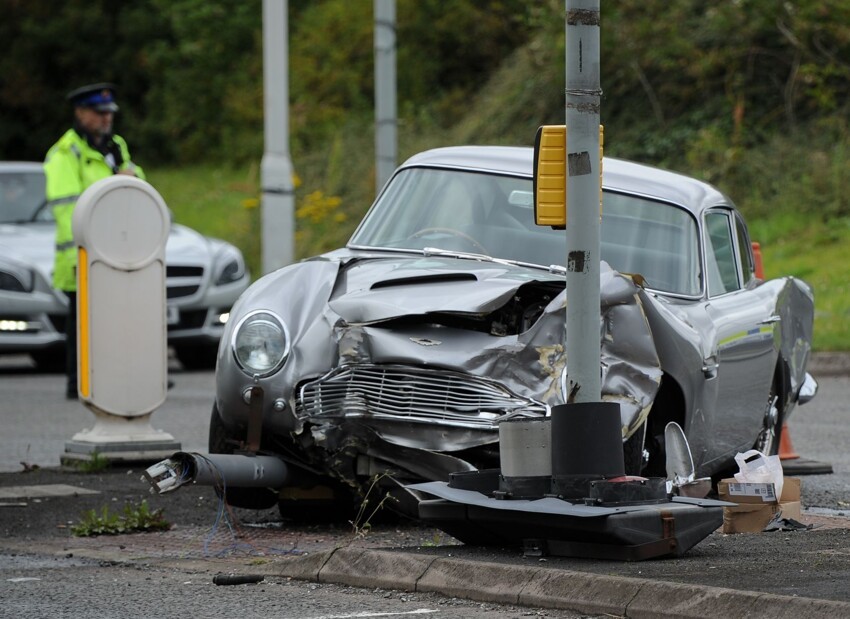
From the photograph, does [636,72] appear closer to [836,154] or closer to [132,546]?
[836,154]

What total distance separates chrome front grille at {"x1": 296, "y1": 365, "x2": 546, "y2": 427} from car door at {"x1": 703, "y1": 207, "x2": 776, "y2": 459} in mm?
1131

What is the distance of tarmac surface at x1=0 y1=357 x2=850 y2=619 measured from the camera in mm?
4859

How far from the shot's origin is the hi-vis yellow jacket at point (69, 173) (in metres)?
12.4

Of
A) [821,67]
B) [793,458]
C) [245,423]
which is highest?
[821,67]

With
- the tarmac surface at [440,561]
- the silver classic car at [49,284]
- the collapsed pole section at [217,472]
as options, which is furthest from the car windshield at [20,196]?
the collapsed pole section at [217,472]

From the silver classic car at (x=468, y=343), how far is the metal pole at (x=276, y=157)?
25.2 ft

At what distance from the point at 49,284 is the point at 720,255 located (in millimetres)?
8208

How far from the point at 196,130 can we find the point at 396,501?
35018mm

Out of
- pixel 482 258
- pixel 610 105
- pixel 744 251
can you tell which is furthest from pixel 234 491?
pixel 610 105

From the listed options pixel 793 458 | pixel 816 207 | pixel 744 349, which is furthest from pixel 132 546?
pixel 816 207

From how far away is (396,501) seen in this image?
22.0ft

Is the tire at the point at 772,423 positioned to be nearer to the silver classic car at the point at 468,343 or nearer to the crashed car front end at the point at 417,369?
the silver classic car at the point at 468,343

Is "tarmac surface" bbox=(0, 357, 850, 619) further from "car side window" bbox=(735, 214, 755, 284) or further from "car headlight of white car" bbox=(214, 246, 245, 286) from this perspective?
"car headlight of white car" bbox=(214, 246, 245, 286)

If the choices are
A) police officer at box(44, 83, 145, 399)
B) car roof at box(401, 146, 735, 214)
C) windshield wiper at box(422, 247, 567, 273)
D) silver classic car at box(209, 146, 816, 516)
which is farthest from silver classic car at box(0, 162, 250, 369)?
windshield wiper at box(422, 247, 567, 273)
